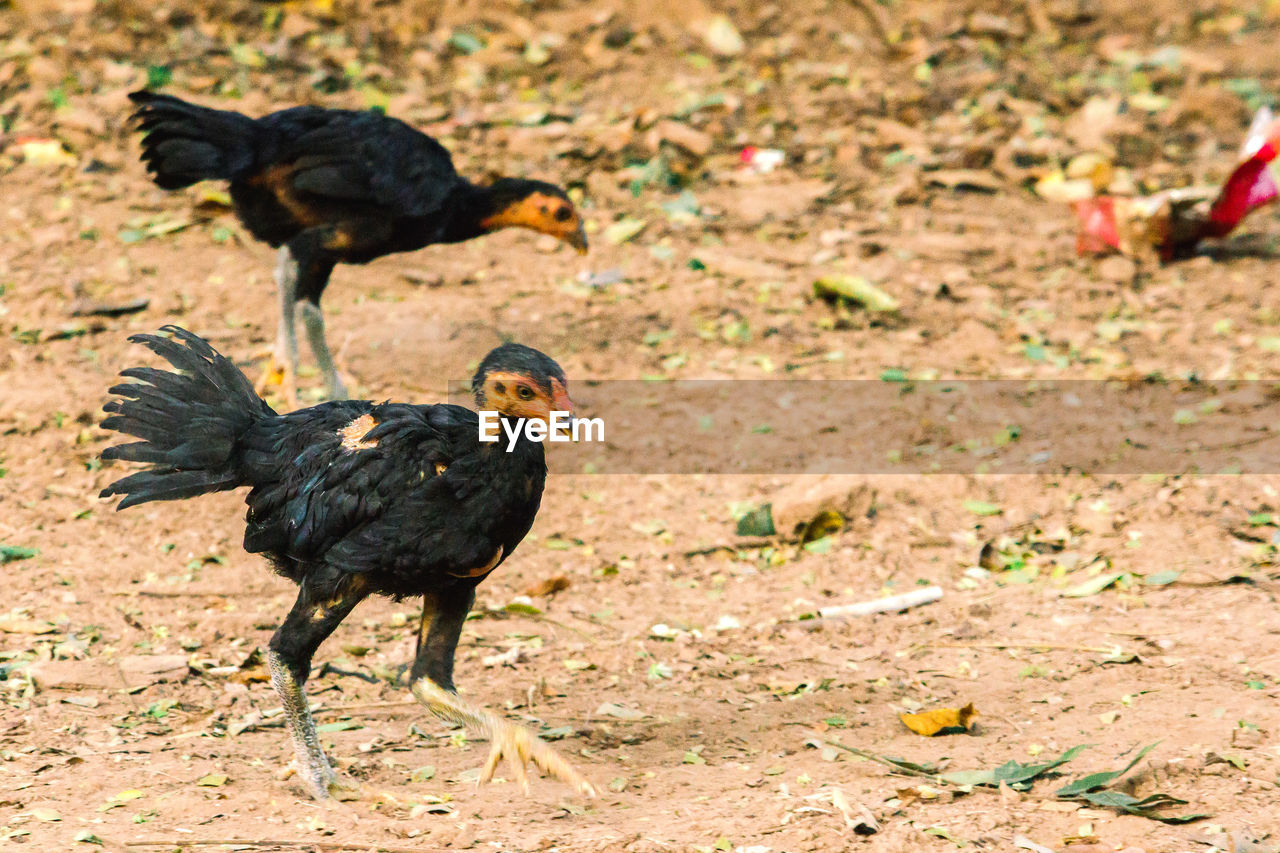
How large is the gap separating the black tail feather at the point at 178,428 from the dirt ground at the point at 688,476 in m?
0.89

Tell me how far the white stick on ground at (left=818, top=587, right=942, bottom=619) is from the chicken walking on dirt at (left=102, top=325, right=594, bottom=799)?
193 centimetres

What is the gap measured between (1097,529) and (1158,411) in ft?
4.31

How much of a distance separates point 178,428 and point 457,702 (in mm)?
1239

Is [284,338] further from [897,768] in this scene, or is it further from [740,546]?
[897,768]

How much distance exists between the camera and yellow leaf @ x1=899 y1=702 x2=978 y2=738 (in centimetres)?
437

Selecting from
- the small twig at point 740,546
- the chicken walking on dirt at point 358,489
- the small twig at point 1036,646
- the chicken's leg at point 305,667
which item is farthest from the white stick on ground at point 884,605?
the chicken's leg at point 305,667

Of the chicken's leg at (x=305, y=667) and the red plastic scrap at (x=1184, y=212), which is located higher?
the red plastic scrap at (x=1184, y=212)

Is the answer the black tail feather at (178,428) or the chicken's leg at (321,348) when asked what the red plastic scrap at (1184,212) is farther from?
the black tail feather at (178,428)

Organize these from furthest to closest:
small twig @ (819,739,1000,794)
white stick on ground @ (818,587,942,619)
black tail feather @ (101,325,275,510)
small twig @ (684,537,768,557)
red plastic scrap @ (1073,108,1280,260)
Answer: red plastic scrap @ (1073,108,1280,260) < small twig @ (684,537,768,557) < white stick on ground @ (818,587,942,619) < black tail feather @ (101,325,275,510) < small twig @ (819,739,1000,794)

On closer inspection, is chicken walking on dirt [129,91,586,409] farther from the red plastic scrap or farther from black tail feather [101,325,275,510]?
the red plastic scrap

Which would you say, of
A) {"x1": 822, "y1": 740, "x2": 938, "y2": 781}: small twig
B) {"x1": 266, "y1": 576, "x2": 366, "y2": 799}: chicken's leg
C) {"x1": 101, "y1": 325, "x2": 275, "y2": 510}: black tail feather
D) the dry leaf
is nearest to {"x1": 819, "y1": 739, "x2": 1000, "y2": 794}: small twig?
{"x1": 822, "y1": 740, "x2": 938, "y2": 781}: small twig

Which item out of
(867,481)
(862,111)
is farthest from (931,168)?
(867,481)

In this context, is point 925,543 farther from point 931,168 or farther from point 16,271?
point 16,271

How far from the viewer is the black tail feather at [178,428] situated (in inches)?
161
